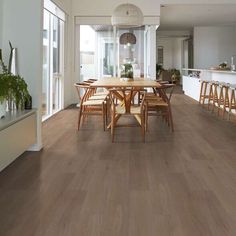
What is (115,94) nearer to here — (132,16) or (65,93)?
(132,16)

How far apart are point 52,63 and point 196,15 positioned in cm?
625

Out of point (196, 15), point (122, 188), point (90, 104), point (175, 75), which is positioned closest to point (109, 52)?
point (196, 15)

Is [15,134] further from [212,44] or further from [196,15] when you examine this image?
[212,44]

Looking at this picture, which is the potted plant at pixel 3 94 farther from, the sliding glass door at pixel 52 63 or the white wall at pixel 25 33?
the sliding glass door at pixel 52 63

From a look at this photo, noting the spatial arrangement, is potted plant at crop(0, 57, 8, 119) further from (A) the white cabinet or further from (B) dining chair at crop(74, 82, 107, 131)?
(B) dining chair at crop(74, 82, 107, 131)

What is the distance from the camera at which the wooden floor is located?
2.35m

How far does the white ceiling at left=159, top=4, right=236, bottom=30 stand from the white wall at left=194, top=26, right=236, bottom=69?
578 millimetres

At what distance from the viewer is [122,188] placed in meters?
3.10

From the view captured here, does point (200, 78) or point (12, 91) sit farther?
point (200, 78)

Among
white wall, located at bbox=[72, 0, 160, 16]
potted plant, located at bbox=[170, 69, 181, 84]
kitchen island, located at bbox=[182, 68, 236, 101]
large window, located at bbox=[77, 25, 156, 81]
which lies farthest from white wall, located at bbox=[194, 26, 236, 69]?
white wall, located at bbox=[72, 0, 160, 16]

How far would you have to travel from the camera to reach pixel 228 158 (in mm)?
4184

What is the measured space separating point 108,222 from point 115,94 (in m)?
3.47

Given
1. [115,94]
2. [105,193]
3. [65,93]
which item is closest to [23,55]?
[115,94]

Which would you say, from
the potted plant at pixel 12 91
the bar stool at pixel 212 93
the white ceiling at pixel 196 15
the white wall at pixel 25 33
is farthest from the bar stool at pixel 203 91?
the potted plant at pixel 12 91
